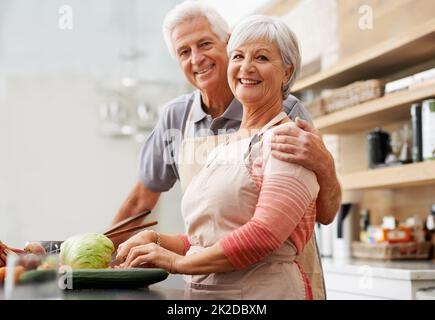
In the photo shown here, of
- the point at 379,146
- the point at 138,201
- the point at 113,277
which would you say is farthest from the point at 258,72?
the point at 379,146

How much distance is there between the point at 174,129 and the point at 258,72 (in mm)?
514

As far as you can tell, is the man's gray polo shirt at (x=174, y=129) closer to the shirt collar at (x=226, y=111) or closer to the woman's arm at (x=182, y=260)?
the shirt collar at (x=226, y=111)

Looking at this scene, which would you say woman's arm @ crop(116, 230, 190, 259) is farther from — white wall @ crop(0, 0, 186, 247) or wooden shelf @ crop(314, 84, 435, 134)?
white wall @ crop(0, 0, 186, 247)

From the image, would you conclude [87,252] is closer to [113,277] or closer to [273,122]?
[113,277]

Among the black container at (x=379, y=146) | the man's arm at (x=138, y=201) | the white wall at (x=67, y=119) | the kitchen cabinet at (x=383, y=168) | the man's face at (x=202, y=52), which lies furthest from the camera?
the white wall at (x=67, y=119)

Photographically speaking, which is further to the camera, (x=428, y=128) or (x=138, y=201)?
(x=428, y=128)

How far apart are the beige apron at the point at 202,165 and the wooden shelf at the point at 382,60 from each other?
83 cm

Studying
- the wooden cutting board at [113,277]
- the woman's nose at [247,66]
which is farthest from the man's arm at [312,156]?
the wooden cutting board at [113,277]

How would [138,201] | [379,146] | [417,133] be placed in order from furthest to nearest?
1. [379,146]
2. [417,133]
3. [138,201]

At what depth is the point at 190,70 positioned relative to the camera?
129cm

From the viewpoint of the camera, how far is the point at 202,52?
1260 millimetres

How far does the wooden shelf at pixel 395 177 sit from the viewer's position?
180 cm
